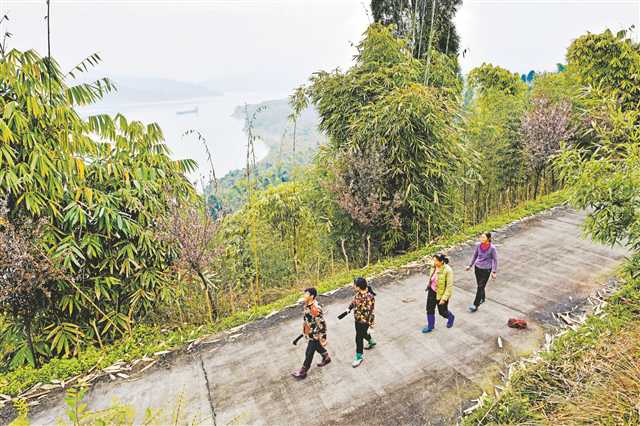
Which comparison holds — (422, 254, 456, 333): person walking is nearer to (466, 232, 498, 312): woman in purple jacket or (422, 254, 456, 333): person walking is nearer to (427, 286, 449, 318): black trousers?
(427, 286, 449, 318): black trousers

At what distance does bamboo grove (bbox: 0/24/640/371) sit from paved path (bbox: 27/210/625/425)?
964 mm

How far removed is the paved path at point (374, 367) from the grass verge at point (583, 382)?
311mm

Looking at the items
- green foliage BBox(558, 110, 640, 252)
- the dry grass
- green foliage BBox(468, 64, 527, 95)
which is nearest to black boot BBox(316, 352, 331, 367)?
the dry grass

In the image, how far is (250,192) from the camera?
18.8 feet

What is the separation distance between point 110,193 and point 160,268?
3.29ft

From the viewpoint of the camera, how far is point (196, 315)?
4.80 metres

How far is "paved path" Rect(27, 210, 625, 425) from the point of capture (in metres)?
3.11

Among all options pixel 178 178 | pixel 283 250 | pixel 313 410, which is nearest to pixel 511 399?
pixel 313 410

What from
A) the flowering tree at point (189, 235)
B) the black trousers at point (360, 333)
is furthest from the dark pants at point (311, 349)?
the flowering tree at point (189, 235)

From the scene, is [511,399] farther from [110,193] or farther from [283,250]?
[283,250]

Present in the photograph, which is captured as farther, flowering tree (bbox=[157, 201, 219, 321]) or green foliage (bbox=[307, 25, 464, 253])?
green foliage (bbox=[307, 25, 464, 253])

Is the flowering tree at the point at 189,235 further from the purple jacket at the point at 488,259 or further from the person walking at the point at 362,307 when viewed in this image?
the purple jacket at the point at 488,259

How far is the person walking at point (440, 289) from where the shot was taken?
3.84 m

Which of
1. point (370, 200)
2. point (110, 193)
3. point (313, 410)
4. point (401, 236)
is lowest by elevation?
point (313, 410)
